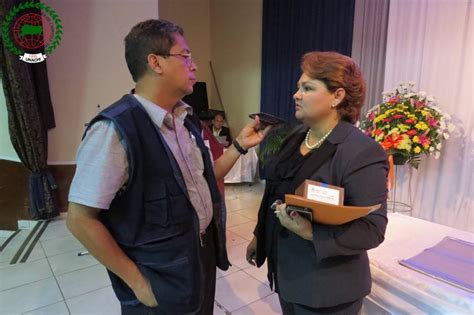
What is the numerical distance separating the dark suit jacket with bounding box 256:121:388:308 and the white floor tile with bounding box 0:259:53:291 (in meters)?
2.25

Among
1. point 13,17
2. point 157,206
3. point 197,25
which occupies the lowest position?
point 157,206

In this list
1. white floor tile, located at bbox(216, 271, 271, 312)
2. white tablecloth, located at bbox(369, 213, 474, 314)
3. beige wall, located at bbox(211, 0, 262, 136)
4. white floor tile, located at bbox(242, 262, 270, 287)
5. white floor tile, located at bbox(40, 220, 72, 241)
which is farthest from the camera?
beige wall, located at bbox(211, 0, 262, 136)

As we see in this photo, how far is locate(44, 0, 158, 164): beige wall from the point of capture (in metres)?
3.70

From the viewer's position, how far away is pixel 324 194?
98cm

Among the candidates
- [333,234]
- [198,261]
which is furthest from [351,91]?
[198,261]

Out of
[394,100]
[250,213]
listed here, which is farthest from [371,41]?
[250,213]

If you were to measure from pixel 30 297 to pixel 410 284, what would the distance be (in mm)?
2444

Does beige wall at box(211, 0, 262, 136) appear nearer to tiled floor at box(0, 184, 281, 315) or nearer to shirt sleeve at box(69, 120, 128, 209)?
tiled floor at box(0, 184, 281, 315)

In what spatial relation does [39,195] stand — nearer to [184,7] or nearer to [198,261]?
[198,261]

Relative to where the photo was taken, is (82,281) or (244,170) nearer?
(82,281)

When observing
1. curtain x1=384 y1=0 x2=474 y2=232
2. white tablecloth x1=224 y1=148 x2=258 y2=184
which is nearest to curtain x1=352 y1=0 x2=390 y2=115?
curtain x1=384 y1=0 x2=474 y2=232

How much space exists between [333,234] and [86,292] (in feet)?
6.90

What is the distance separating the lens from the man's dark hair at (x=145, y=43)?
3.61 ft

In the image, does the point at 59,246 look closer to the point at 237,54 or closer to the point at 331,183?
the point at 331,183
